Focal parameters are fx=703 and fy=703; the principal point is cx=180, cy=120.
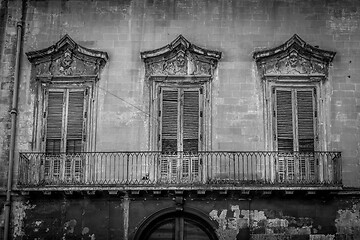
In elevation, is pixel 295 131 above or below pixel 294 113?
below

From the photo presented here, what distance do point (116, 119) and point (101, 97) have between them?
81 centimetres

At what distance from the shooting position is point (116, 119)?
65.5 ft

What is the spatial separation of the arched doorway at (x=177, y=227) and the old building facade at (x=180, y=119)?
3 cm

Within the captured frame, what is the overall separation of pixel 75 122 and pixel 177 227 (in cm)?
419

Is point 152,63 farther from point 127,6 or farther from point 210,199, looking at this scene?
point 210,199

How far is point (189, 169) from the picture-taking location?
1958 cm

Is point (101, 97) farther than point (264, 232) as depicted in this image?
Yes

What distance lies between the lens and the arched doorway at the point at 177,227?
19203 millimetres

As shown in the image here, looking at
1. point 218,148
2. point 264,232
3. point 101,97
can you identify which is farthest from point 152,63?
point 264,232

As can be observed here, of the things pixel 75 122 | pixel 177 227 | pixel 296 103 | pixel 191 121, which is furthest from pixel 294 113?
pixel 75 122

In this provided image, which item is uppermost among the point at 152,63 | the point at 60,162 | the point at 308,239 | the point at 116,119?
the point at 152,63

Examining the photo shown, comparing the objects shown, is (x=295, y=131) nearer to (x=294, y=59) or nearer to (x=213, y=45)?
(x=294, y=59)

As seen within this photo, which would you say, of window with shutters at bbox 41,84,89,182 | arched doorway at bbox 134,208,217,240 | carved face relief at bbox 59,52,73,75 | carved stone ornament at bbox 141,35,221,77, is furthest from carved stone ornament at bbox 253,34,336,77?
carved face relief at bbox 59,52,73,75

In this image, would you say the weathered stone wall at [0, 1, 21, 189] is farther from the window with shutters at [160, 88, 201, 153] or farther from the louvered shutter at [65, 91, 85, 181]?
the window with shutters at [160, 88, 201, 153]
